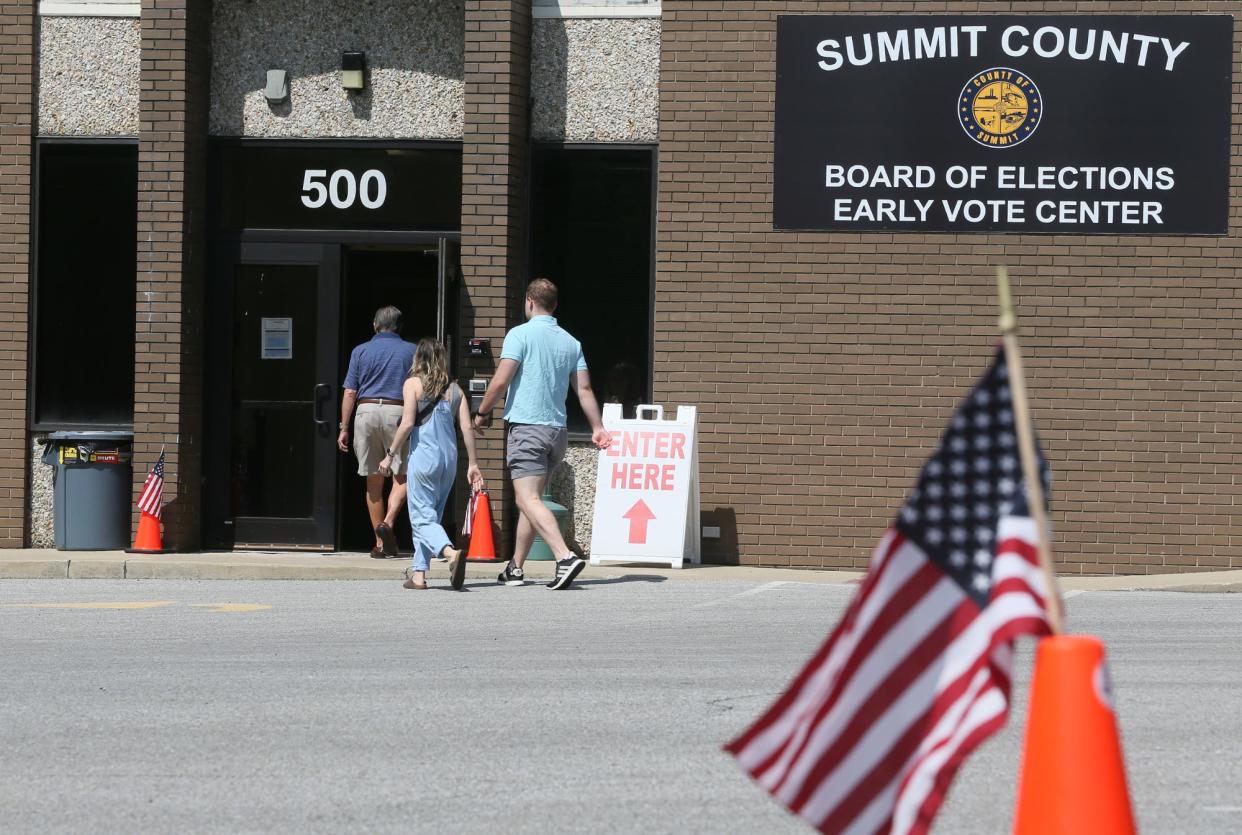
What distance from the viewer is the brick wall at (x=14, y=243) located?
14750mm

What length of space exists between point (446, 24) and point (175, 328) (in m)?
3.42

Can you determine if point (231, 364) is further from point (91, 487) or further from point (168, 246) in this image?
point (91, 487)

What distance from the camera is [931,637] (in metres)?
3.65

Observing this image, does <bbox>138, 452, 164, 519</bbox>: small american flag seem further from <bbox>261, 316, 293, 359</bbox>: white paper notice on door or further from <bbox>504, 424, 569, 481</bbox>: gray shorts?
<bbox>504, 424, 569, 481</bbox>: gray shorts

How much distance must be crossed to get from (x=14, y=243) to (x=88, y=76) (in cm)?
156

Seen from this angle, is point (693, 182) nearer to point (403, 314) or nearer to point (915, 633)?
point (403, 314)

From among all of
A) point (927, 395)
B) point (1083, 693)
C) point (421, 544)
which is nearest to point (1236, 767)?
point (1083, 693)

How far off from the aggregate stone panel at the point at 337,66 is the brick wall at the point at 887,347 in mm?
1912

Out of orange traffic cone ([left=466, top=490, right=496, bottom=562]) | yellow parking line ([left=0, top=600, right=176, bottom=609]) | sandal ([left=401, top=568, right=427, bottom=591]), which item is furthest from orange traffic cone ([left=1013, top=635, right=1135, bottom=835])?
orange traffic cone ([left=466, top=490, right=496, bottom=562])

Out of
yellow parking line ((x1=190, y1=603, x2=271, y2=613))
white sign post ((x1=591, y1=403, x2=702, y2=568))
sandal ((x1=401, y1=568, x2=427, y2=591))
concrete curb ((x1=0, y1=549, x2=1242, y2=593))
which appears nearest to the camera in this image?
yellow parking line ((x1=190, y1=603, x2=271, y2=613))

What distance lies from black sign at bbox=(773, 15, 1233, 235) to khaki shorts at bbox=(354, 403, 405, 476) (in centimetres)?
363

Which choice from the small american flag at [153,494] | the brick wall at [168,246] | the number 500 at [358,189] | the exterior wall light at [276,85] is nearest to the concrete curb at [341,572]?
the small american flag at [153,494]

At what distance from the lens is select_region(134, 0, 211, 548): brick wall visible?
14.3 metres

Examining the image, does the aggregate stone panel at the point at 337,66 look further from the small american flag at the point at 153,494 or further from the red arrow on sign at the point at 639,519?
the red arrow on sign at the point at 639,519
